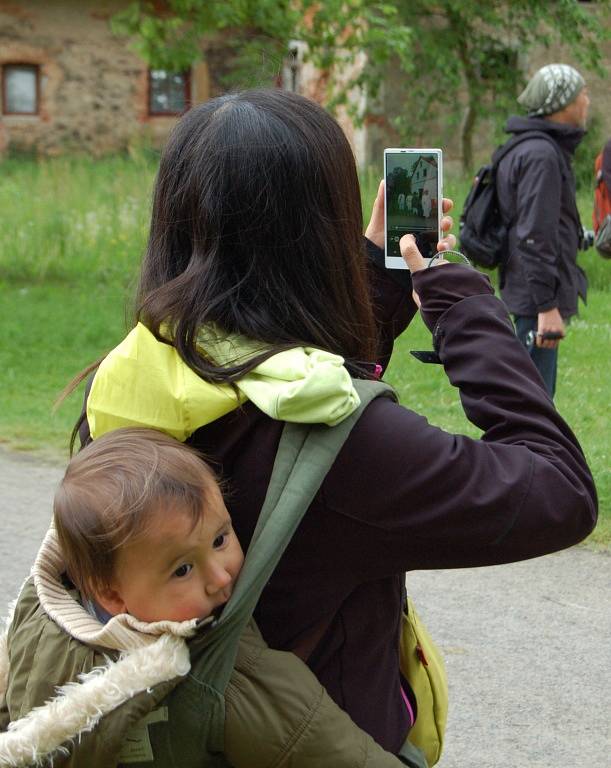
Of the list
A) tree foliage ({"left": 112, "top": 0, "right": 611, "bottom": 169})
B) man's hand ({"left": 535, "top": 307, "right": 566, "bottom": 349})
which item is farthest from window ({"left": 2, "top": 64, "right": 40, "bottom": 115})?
man's hand ({"left": 535, "top": 307, "right": 566, "bottom": 349})

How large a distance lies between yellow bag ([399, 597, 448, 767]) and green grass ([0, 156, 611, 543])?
3428 mm

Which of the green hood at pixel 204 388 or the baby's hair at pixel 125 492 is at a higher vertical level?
the green hood at pixel 204 388

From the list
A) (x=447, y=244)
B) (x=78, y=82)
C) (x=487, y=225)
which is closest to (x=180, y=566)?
(x=447, y=244)

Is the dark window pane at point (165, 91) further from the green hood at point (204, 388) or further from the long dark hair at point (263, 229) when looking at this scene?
the green hood at point (204, 388)

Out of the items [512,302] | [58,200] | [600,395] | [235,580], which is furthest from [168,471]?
[58,200]

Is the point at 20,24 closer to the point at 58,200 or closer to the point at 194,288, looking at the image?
the point at 58,200

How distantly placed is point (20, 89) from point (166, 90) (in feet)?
10.8

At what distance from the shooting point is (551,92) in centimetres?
618

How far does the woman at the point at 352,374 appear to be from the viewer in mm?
1574

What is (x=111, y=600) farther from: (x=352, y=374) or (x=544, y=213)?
(x=544, y=213)

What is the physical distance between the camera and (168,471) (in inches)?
62.4

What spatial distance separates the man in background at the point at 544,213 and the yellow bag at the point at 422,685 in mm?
4233

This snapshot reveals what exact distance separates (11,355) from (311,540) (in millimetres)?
8042

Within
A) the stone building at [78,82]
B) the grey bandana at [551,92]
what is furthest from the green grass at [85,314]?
the stone building at [78,82]
